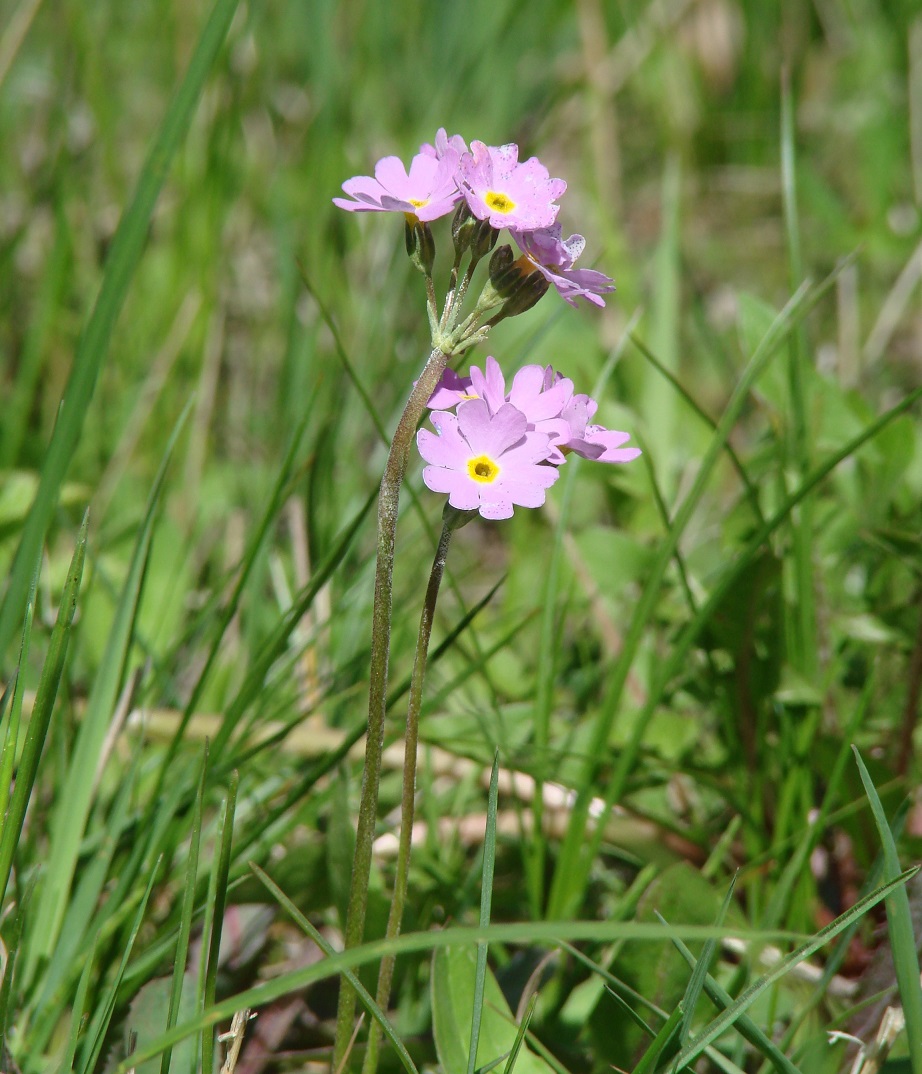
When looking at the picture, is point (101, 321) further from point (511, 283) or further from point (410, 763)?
point (410, 763)

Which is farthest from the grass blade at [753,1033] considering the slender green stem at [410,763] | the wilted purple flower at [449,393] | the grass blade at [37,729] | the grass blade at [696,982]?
the grass blade at [37,729]

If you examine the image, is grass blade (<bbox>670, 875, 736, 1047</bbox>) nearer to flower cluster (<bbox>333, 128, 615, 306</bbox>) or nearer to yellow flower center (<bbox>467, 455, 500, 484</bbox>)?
yellow flower center (<bbox>467, 455, 500, 484</bbox>)

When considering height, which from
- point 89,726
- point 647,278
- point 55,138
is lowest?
point 89,726

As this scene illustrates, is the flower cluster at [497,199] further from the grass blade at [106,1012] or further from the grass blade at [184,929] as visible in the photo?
the grass blade at [106,1012]

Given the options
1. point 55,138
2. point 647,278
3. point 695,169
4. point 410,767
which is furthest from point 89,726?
point 695,169

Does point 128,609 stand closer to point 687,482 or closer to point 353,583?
point 353,583

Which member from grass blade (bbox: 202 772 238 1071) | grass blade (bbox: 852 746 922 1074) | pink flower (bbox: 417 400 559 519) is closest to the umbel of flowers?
pink flower (bbox: 417 400 559 519)

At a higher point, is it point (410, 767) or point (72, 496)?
point (72, 496)
